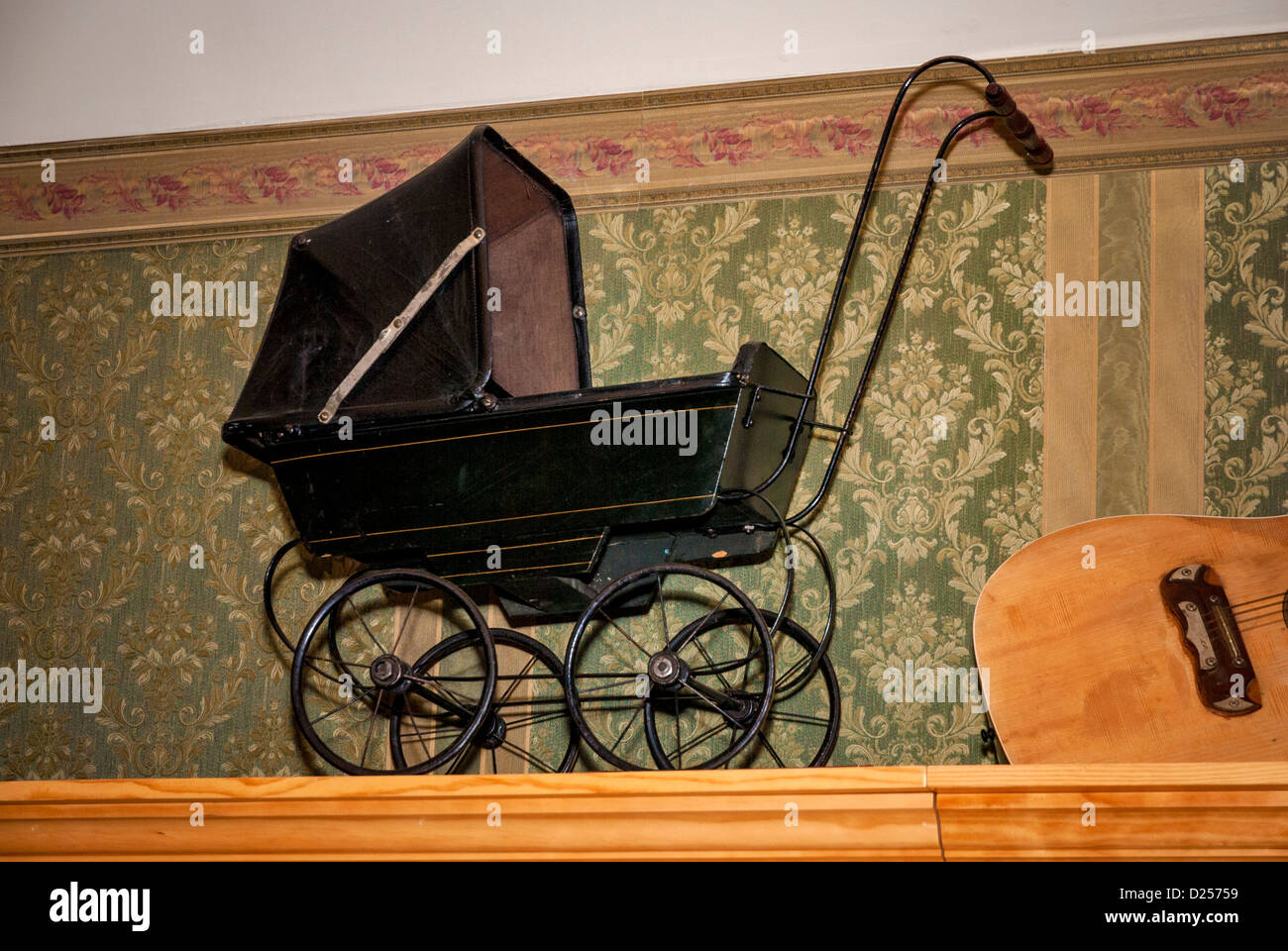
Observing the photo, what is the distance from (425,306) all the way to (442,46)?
40.4 inches

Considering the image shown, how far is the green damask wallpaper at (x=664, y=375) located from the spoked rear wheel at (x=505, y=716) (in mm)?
109

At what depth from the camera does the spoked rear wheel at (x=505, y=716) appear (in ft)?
8.02

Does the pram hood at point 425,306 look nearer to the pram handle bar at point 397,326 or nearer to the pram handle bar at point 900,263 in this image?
the pram handle bar at point 397,326

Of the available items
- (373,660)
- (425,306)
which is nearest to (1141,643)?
(425,306)

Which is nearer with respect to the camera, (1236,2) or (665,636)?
(665,636)

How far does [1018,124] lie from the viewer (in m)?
2.39

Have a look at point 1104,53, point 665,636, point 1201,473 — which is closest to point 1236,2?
point 1104,53

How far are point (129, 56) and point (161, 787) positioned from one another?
6.36 ft

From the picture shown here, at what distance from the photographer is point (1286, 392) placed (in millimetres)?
2402

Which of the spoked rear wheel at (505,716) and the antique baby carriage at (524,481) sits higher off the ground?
the antique baby carriage at (524,481)

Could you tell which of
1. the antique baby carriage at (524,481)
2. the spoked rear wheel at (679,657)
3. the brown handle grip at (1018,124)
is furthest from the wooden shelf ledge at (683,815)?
the brown handle grip at (1018,124)

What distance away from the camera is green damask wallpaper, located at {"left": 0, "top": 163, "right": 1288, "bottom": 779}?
8.04 feet

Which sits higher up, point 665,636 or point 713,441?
point 713,441
